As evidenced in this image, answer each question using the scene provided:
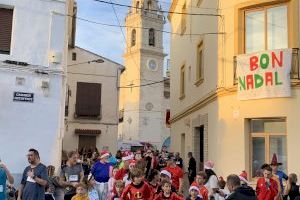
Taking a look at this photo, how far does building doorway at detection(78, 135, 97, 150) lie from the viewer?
32.9 meters

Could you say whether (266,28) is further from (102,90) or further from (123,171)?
(102,90)

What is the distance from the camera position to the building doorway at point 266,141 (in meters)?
13.5

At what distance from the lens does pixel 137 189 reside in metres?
7.52

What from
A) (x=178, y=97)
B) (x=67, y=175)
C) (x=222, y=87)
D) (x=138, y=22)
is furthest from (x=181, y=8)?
(x=138, y=22)

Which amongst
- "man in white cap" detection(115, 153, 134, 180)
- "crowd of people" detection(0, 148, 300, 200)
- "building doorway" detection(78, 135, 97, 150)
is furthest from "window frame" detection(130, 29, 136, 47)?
"man in white cap" detection(115, 153, 134, 180)

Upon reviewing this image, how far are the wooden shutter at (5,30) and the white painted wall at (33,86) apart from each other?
0.62 ft

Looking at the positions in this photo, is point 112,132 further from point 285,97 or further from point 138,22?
point 138,22

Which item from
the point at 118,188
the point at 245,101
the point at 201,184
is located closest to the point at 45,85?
the point at 118,188

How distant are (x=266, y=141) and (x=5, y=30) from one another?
330 inches

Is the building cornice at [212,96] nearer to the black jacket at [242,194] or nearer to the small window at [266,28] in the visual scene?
the small window at [266,28]

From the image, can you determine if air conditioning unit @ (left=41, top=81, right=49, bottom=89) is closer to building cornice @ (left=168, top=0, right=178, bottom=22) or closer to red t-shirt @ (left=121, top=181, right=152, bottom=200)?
red t-shirt @ (left=121, top=181, right=152, bottom=200)

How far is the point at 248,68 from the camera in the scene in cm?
1396

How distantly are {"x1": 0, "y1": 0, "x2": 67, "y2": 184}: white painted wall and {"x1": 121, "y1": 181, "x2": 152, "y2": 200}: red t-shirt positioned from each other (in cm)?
703

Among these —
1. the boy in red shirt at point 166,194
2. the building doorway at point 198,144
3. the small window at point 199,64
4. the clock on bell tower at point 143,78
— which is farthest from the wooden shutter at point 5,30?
the clock on bell tower at point 143,78
